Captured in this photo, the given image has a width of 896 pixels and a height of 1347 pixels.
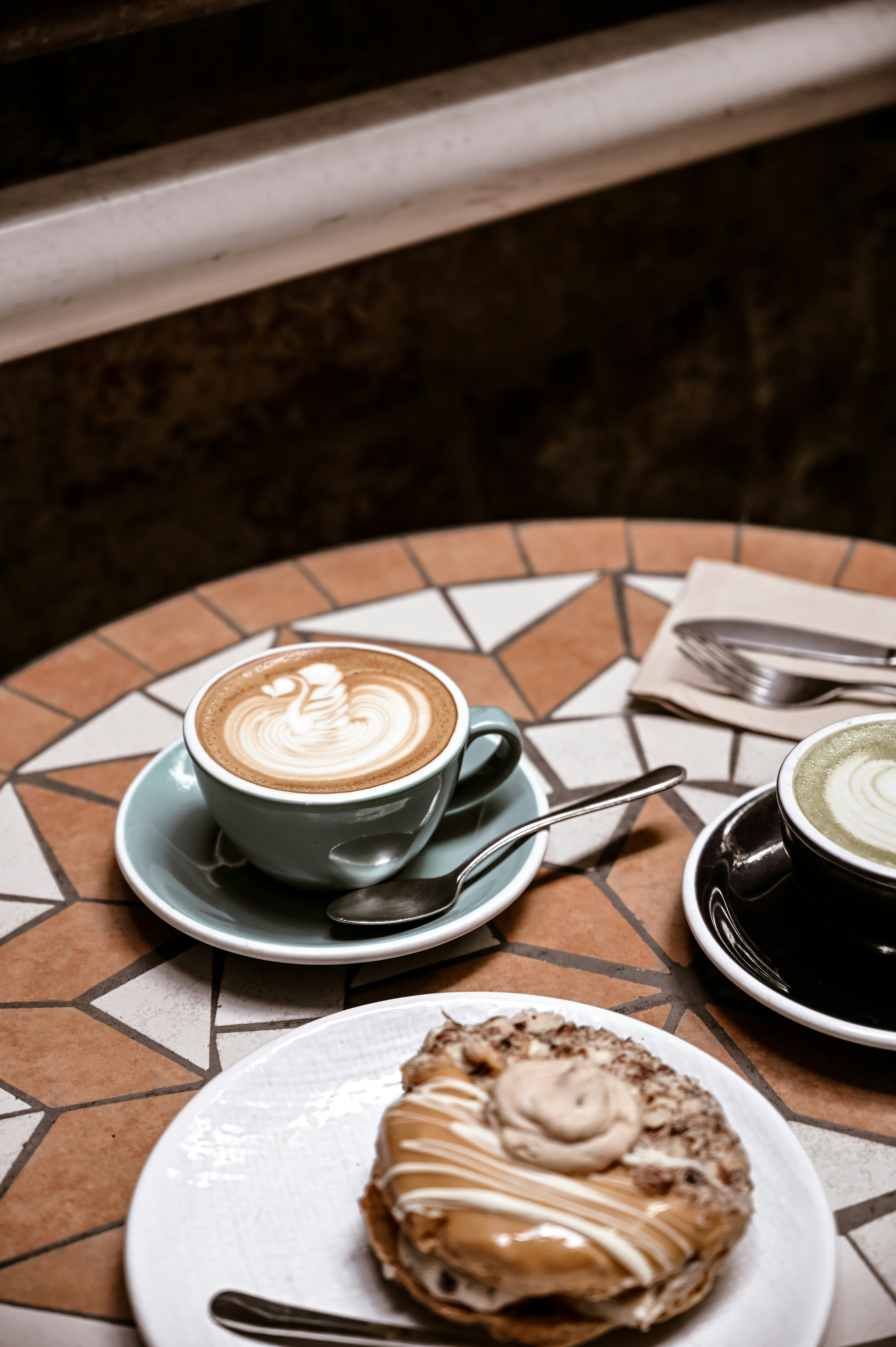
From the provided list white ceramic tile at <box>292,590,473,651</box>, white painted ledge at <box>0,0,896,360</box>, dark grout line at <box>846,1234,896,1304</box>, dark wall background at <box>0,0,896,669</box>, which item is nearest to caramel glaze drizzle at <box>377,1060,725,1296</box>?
dark grout line at <box>846,1234,896,1304</box>

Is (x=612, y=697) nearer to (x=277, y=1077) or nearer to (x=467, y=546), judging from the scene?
(x=467, y=546)

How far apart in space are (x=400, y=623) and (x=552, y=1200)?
638 millimetres

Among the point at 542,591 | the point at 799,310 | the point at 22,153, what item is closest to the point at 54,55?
the point at 22,153

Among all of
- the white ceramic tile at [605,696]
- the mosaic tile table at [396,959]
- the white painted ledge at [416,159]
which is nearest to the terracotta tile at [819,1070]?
the mosaic tile table at [396,959]

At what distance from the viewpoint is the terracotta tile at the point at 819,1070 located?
1.89ft

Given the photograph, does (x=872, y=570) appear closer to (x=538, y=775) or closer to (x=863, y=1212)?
(x=538, y=775)

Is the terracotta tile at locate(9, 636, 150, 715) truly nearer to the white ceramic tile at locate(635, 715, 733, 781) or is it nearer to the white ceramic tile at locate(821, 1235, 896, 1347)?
the white ceramic tile at locate(635, 715, 733, 781)

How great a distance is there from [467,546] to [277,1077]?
68 cm

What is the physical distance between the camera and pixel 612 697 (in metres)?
0.92

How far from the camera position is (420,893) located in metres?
0.67

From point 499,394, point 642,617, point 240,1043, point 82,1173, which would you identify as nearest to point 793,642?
point 642,617

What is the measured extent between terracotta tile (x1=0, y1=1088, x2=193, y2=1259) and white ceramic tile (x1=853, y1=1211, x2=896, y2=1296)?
335 mm

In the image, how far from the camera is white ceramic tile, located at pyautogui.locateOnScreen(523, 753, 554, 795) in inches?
31.0

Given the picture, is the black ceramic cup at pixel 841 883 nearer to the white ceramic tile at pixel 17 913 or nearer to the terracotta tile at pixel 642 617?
the terracotta tile at pixel 642 617
